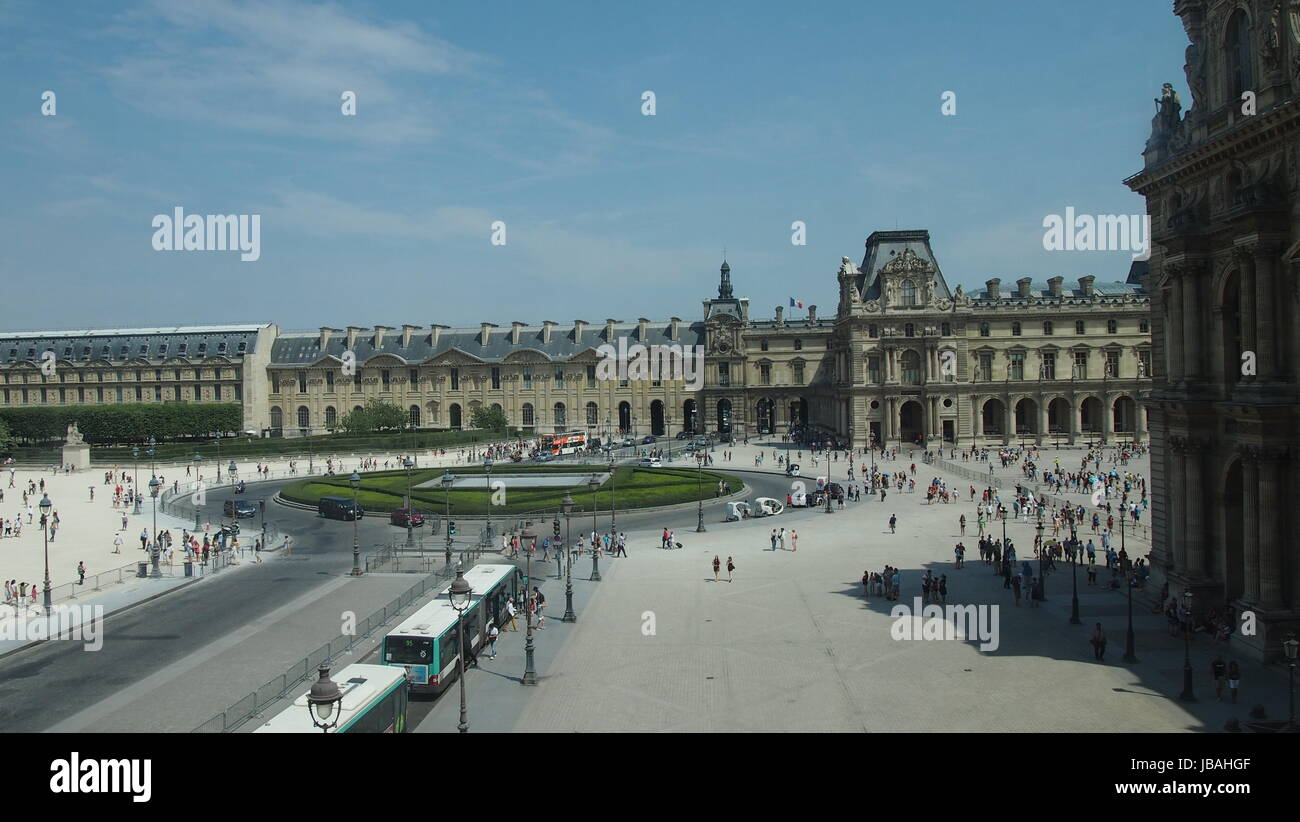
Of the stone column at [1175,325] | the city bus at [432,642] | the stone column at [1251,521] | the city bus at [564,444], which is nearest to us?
the city bus at [432,642]

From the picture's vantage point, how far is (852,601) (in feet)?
→ 108

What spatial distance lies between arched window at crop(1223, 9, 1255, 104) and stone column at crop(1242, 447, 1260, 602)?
9588 mm

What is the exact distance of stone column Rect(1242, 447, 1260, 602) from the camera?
81.9 feet

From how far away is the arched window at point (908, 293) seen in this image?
90938 mm

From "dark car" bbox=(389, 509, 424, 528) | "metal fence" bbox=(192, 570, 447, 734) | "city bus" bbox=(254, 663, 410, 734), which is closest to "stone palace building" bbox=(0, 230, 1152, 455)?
"dark car" bbox=(389, 509, 424, 528)

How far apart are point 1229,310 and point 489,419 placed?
3526 inches

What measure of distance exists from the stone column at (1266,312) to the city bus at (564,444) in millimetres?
70975

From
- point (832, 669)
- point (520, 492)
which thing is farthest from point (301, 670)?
point (520, 492)

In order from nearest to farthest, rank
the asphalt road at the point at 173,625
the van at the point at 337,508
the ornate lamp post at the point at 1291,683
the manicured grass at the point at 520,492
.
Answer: the ornate lamp post at the point at 1291,683 < the asphalt road at the point at 173,625 < the manicured grass at the point at 520,492 < the van at the point at 337,508

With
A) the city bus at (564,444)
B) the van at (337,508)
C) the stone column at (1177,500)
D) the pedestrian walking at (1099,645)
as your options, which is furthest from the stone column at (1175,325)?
the city bus at (564,444)

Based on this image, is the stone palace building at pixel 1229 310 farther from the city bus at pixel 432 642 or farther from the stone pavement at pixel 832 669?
the city bus at pixel 432 642

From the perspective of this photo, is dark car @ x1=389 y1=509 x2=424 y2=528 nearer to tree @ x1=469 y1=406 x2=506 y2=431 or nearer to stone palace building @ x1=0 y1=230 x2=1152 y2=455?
stone palace building @ x1=0 y1=230 x2=1152 y2=455
